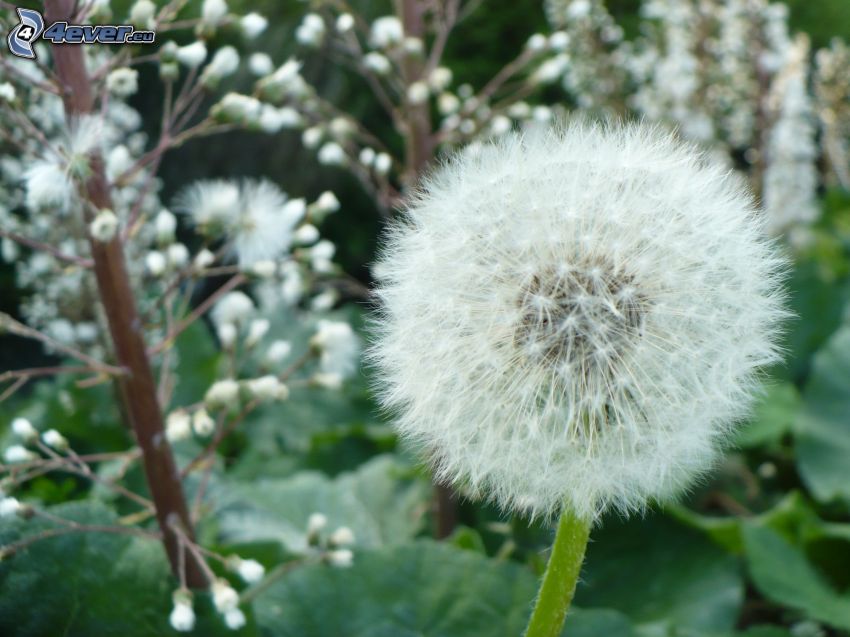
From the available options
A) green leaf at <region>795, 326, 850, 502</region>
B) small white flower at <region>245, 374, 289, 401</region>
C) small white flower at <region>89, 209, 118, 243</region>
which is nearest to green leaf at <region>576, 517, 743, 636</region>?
green leaf at <region>795, 326, 850, 502</region>

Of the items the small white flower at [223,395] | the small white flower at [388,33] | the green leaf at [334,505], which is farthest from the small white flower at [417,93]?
the small white flower at [223,395]

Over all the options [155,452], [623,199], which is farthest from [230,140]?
[623,199]

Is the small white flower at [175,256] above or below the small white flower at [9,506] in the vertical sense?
above

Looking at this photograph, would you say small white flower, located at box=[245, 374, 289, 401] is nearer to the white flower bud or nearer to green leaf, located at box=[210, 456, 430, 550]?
the white flower bud

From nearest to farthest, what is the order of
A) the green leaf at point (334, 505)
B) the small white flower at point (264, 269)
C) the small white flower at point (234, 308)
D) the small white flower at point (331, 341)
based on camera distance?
the small white flower at point (264, 269)
the small white flower at point (331, 341)
the small white flower at point (234, 308)
the green leaf at point (334, 505)

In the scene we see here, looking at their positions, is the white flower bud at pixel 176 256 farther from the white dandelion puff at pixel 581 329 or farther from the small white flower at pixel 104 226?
the white dandelion puff at pixel 581 329

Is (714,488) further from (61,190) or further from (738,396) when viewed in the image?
(61,190)
